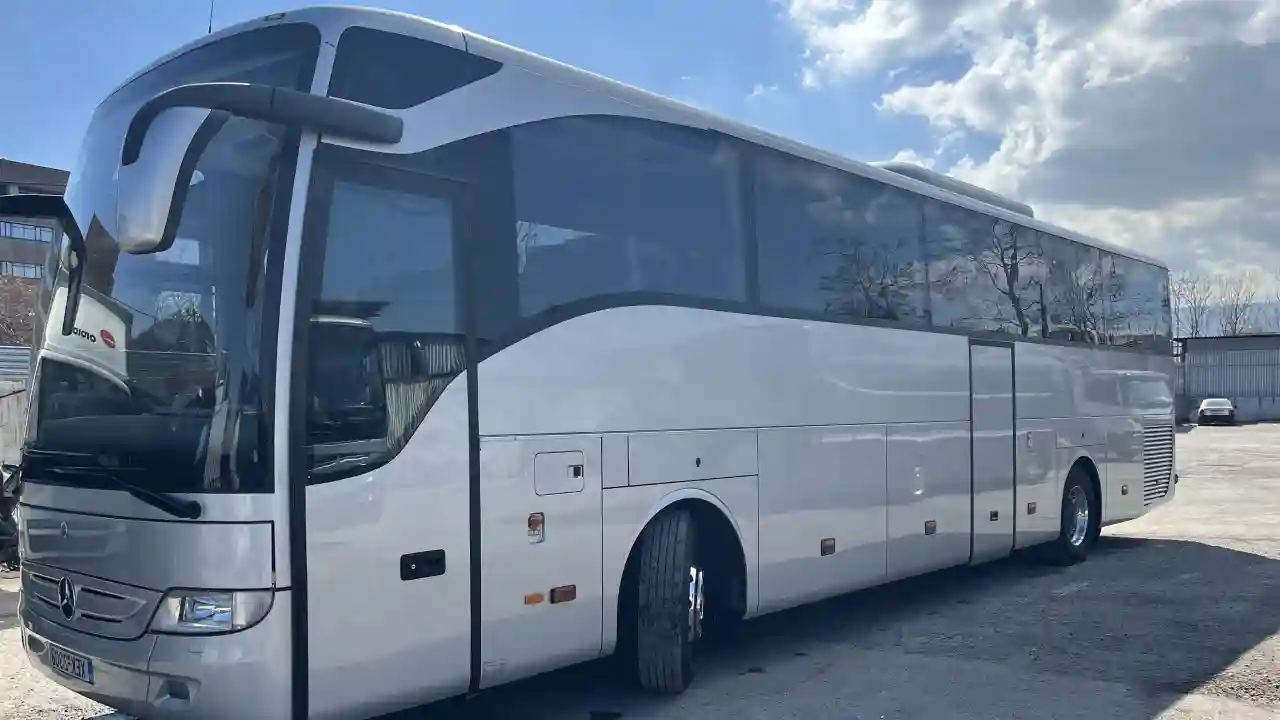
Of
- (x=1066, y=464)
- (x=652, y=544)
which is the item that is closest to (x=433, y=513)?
(x=652, y=544)

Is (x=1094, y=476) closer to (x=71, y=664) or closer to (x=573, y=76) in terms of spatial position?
(x=573, y=76)

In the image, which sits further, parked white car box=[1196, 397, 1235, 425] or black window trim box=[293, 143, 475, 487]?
parked white car box=[1196, 397, 1235, 425]

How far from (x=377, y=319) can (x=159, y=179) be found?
3.99 ft

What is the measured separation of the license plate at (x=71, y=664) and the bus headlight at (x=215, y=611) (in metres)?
0.69

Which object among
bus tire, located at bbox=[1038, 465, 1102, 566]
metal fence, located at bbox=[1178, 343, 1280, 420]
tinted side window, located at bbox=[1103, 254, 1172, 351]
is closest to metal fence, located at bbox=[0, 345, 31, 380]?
bus tire, located at bbox=[1038, 465, 1102, 566]

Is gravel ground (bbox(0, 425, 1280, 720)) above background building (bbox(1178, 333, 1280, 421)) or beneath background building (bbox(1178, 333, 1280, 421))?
beneath

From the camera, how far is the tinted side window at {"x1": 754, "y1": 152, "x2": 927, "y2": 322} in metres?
8.19

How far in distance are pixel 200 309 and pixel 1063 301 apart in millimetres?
10484

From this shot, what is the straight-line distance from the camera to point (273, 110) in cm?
481

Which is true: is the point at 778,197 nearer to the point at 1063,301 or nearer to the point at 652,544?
the point at 652,544

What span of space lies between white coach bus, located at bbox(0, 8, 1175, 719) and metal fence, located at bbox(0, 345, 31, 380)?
525 inches

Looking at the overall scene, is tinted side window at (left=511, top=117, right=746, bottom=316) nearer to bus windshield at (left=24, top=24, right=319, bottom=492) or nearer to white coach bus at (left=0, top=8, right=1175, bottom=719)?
white coach bus at (left=0, top=8, right=1175, bottom=719)

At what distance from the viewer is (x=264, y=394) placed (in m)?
4.81

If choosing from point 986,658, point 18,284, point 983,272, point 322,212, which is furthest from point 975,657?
point 18,284
